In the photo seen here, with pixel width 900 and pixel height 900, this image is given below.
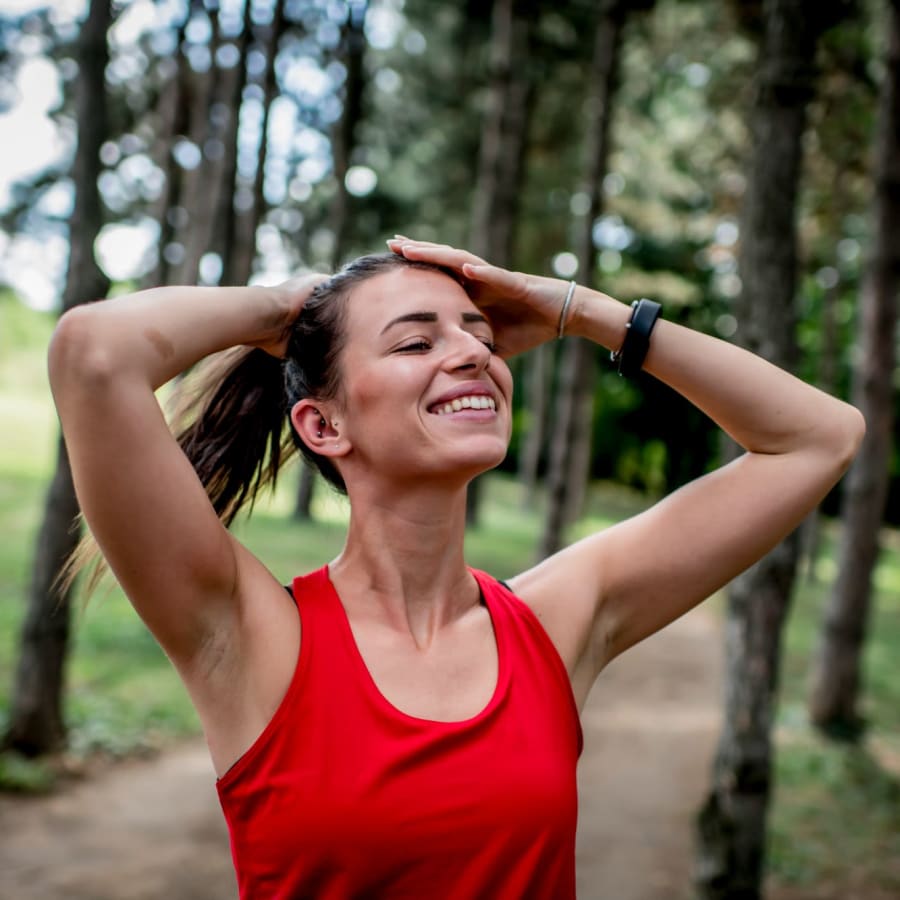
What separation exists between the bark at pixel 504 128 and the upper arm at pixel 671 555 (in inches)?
429

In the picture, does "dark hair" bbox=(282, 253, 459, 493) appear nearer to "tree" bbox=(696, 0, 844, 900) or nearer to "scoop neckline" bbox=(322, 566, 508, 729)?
"scoop neckline" bbox=(322, 566, 508, 729)

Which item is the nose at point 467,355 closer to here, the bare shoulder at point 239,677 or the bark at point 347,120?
the bare shoulder at point 239,677

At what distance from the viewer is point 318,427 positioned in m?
2.07

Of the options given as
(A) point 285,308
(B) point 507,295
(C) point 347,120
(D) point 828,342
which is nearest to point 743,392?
(B) point 507,295

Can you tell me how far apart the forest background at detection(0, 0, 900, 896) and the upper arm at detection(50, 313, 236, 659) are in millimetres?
1195

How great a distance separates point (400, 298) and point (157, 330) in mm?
518

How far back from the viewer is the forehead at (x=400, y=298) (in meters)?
1.96

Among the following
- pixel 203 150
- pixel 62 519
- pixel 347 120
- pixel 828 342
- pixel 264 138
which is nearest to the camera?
pixel 62 519

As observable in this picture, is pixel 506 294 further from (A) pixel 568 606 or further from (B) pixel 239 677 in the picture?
(B) pixel 239 677

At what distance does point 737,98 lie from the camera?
11492 millimetres

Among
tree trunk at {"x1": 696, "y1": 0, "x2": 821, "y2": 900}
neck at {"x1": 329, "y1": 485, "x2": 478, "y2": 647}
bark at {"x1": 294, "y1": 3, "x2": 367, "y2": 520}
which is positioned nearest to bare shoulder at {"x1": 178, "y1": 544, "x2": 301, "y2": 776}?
neck at {"x1": 329, "y1": 485, "x2": 478, "y2": 647}

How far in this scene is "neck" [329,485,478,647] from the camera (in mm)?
1964

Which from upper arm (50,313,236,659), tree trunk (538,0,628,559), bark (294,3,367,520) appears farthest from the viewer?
bark (294,3,367,520)

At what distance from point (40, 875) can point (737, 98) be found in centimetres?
1077
